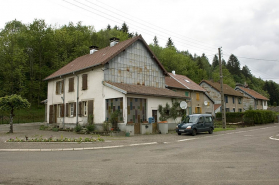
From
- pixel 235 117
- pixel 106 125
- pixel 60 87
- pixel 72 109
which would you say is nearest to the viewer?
pixel 106 125

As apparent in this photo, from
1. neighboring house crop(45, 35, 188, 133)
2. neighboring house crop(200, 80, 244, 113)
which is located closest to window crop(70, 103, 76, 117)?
neighboring house crop(45, 35, 188, 133)

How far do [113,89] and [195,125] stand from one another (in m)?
7.53

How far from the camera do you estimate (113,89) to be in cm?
2067

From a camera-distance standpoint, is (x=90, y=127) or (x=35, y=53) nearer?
(x=90, y=127)

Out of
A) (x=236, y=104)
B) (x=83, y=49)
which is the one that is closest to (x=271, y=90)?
(x=236, y=104)

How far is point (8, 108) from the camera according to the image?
2022 centimetres

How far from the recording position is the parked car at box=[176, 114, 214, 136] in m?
19.1

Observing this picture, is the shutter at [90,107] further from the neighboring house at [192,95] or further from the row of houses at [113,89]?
the neighboring house at [192,95]

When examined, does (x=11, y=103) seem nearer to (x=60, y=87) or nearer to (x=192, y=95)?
(x=60, y=87)

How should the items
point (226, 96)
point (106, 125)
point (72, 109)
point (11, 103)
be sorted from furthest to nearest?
1. point (226, 96)
2. point (72, 109)
3. point (11, 103)
4. point (106, 125)

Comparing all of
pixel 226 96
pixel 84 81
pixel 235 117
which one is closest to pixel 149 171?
pixel 84 81

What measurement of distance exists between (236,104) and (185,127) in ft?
117

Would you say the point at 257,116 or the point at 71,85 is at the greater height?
the point at 71,85

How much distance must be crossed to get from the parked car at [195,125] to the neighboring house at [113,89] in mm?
3437
